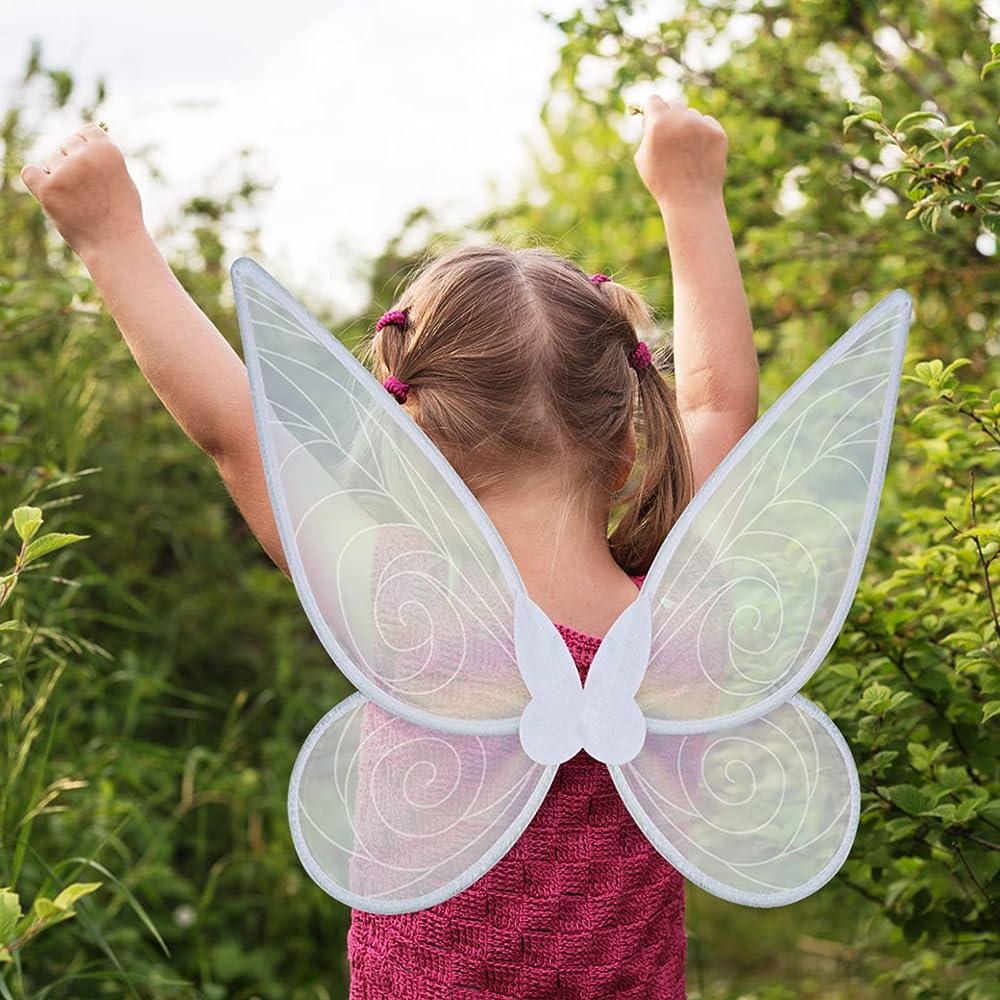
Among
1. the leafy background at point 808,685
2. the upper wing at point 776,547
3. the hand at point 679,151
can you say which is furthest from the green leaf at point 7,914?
the hand at point 679,151

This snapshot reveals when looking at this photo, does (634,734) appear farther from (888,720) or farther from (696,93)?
(696,93)

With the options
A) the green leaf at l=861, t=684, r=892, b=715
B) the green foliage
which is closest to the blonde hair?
the green leaf at l=861, t=684, r=892, b=715

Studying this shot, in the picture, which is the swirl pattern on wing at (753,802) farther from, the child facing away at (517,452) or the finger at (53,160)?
the finger at (53,160)

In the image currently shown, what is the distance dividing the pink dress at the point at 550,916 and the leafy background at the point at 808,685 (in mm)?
365

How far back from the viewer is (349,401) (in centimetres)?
132

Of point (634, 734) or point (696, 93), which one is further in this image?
point (696, 93)

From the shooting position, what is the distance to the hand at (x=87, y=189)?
150 cm

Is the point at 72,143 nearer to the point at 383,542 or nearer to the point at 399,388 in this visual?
the point at 399,388

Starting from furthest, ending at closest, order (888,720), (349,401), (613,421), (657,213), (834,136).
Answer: (657,213) < (834,136) < (888,720) < (613,421) < (349,401)

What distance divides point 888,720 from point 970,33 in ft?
6.24

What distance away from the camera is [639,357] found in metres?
1.61

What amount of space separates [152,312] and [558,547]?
51 cm

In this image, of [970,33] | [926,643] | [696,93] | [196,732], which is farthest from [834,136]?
[196,732]

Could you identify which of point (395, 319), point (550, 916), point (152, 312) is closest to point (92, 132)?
point (152, 312)
